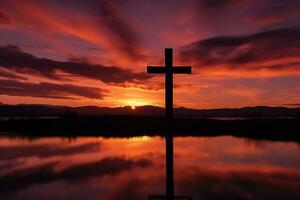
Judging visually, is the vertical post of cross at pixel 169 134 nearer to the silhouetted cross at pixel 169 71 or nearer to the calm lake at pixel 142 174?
the silhouetted cross at pixel 169 71

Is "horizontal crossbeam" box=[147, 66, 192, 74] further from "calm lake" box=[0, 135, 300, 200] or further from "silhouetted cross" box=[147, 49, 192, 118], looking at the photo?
"calm lake" box=[0, 135, 300, 200]

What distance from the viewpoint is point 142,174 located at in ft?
40.7

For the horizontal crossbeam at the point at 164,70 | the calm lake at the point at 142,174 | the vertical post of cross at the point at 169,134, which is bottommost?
the calm lake at the point at 142,174

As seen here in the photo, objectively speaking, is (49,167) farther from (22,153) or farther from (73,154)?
(22,153)

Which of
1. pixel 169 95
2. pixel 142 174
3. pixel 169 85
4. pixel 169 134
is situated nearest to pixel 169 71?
pixel 169 85

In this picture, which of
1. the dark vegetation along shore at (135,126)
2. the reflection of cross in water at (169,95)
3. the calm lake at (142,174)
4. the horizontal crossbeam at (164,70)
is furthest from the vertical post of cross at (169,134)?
the dark vegetation along shore at (135,126)

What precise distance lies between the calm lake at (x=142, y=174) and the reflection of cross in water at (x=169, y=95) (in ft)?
4.43

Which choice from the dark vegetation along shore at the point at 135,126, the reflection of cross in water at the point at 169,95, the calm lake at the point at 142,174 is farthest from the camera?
the dark vegetation along shore at the point at 135,126

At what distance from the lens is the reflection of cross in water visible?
838cm

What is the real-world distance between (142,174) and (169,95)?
4.44 metres

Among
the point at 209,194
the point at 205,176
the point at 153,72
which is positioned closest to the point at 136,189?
the point at 209,194

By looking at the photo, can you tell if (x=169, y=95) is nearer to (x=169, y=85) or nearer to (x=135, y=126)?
(x=169, y=85)

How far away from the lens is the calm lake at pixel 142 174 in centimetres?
962

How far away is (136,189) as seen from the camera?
10070mm
